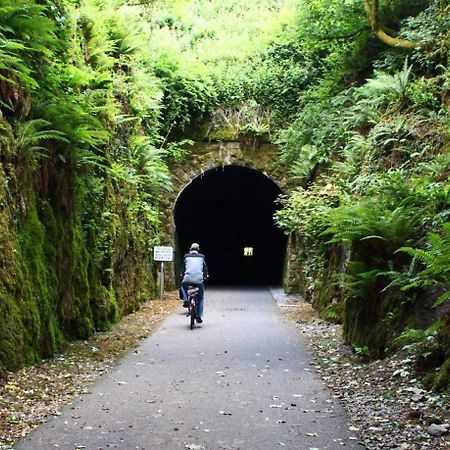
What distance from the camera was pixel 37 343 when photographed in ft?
25.0

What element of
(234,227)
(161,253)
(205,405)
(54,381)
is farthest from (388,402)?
(234,227)

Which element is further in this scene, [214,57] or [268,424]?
[214,57]

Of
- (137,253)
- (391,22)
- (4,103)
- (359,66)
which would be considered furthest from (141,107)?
(4,103)

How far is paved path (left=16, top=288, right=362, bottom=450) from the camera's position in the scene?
15.7 feet

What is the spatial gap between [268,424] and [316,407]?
82 cm

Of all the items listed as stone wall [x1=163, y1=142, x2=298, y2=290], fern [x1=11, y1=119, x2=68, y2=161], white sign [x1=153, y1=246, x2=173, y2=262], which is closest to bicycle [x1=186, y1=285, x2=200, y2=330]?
white sign [x1=153, y1=246, x2=173, y2=262]

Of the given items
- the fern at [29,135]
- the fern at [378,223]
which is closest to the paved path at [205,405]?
the fern at [378,223]

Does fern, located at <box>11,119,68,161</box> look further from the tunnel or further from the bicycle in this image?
the tunnel

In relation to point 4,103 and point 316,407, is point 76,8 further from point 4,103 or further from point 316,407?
point 316,407

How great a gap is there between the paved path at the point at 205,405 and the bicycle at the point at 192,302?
167 cm

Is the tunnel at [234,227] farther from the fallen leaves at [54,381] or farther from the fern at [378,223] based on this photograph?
the fern at [378,223]

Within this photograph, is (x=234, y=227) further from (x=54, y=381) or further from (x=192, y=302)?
(x=54, y=381)

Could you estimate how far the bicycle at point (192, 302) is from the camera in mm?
11883

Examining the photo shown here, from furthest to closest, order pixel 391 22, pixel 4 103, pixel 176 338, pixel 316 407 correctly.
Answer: pixel 391 22 → pixel 176 338 → pixel 4 103 → pixel 316 407
